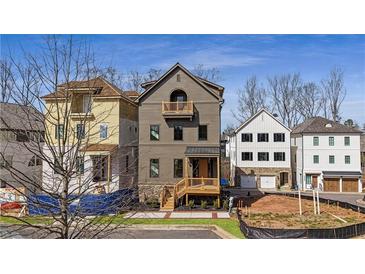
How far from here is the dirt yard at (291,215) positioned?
11344 millimetres

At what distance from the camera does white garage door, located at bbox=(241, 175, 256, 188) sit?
22828 mm

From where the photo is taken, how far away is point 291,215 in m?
13.1

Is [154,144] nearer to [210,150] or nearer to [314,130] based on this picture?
[210,150]

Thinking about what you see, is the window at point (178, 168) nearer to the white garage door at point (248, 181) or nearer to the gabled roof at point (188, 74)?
the gabled roof at point (188, 74)

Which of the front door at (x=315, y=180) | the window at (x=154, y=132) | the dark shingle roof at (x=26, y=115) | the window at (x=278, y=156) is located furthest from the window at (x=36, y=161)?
the front door at (x=315, y=180)

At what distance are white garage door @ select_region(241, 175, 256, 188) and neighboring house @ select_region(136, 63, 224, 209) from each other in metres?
7.71

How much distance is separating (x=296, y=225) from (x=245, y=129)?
1240 centimetres

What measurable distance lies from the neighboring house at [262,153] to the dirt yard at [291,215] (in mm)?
5672

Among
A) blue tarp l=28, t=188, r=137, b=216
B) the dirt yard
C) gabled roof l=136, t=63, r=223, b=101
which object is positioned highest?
gabled roof l=136, t=63, r=223, b=101

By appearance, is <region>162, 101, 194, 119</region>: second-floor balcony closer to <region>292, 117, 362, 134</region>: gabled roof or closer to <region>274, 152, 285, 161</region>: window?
<region>274, 152, 285, 161</region>: window

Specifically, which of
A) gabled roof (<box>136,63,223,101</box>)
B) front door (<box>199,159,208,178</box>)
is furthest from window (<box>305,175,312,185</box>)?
gabled roof (<box>136,63,223,101</box>)

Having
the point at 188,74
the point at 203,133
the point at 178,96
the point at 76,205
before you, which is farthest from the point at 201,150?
the point at 76,205

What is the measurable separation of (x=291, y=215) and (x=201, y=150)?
5.09 metres

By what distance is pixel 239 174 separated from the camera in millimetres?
23000
